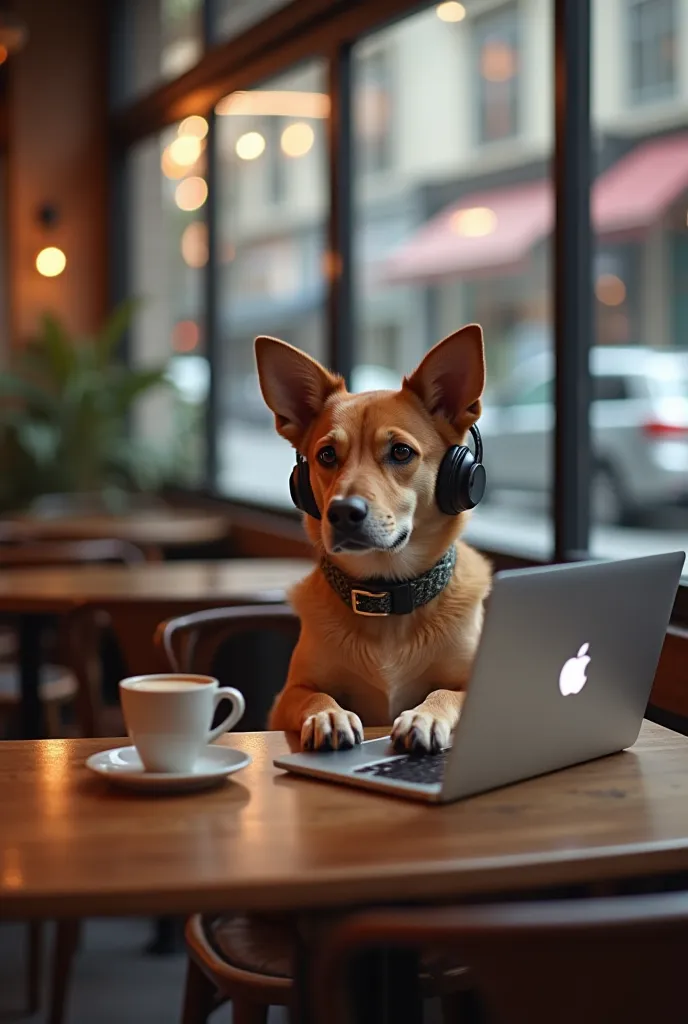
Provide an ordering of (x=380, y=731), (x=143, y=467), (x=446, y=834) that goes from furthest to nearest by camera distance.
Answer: (x=143, y=467) → (x=380, y=731) → (x=446, y=834)

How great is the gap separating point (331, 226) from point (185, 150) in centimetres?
224

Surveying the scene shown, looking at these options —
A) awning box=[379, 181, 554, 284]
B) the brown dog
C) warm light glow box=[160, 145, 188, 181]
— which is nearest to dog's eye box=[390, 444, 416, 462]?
the brown dog

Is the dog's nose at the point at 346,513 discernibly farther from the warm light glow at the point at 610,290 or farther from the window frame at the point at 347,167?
the warm light glow at the point at 610,290

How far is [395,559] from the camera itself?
6.02 ft

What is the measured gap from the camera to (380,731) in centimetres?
174

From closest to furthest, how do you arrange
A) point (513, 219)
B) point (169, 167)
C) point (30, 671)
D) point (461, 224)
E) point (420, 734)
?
point (420, 734) < point (30, 671) < point (513, 219) < point (461, 224) < point (169, 167)

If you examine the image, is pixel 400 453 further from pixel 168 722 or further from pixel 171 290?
pixel 171 290

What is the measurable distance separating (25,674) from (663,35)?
2.48 meters

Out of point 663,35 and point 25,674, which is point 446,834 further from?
point 663,35

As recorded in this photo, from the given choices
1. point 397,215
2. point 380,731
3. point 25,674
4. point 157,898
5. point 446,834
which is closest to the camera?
point 157,898

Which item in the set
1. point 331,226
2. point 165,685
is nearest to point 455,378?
point 165,685

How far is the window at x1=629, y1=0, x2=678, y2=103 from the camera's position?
354cm

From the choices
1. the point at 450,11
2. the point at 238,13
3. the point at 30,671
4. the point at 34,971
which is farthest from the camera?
the point at 238,13

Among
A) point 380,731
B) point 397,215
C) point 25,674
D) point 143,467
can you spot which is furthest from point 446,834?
point 143,467
